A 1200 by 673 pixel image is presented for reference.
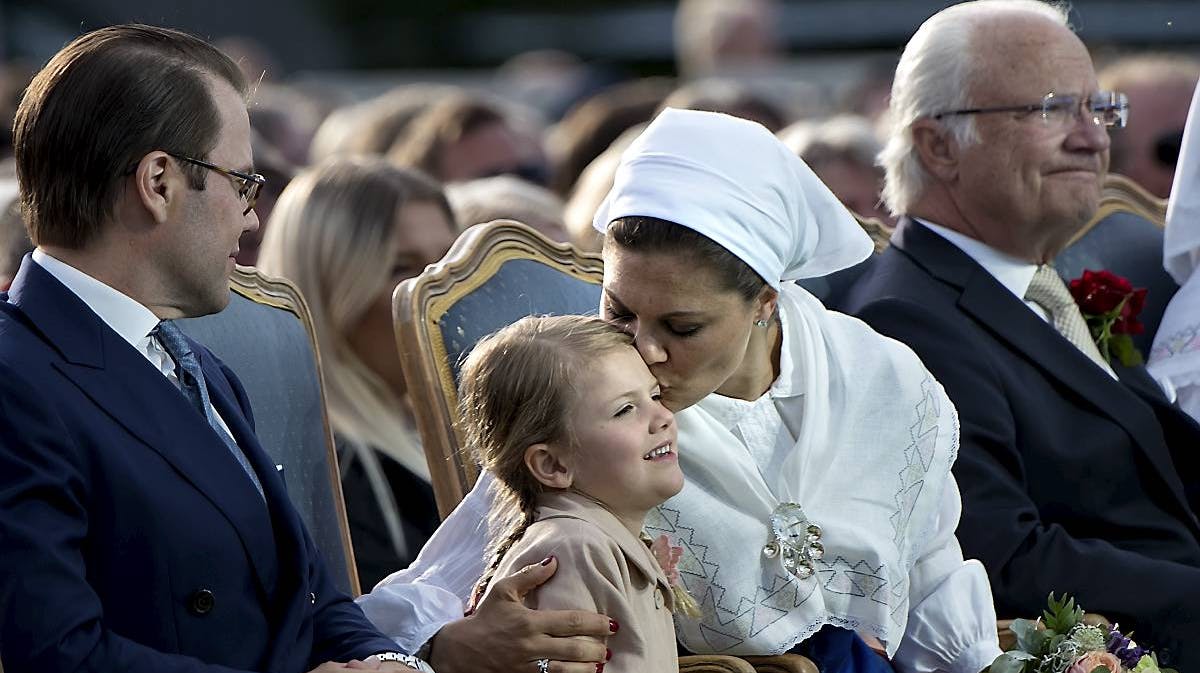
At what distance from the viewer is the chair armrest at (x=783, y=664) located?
2.77m

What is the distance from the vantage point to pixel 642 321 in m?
2.74

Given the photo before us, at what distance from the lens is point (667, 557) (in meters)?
2.71

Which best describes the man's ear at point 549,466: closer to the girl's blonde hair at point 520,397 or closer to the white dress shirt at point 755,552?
the girl's blonde hair at point 520,397

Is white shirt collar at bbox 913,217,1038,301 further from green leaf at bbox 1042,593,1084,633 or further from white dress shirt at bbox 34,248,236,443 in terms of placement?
white dress shirt at bbox 34,248,236,443

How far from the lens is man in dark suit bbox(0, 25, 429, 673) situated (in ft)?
7.14

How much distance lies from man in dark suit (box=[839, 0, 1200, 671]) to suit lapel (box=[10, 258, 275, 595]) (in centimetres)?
148

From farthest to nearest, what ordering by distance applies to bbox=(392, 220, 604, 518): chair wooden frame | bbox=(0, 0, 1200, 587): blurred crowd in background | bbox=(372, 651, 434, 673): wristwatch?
bbox=(0, 0, 1200, 587): blurred crowd in background < bbox=(392, 220, 604, 518): chair wooden frame < bbox=(372, 651, 434, 673): wristwatch

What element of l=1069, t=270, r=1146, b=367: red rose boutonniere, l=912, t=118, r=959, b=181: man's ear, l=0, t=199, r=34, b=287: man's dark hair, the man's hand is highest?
l=912, t=118, r=959, b=181: man's ear

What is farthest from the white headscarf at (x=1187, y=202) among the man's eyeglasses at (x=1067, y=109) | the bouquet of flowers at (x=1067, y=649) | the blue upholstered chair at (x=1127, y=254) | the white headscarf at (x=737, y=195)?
the white headscarf at (x=737, y=195)

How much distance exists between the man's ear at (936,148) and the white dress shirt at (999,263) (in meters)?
0.11

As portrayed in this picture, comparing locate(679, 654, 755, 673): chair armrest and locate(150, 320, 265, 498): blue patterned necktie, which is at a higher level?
locate(150, 320, 265, 498): blue patterned necktie

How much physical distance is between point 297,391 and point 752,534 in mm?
855

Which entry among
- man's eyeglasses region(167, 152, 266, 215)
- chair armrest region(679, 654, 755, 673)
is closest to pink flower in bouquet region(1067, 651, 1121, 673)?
chair armrest region(679, 654, 755, 673)

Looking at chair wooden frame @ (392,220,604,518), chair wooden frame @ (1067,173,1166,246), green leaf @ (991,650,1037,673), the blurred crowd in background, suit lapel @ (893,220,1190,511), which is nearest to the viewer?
green leaf @ (991,650,1037,673)
